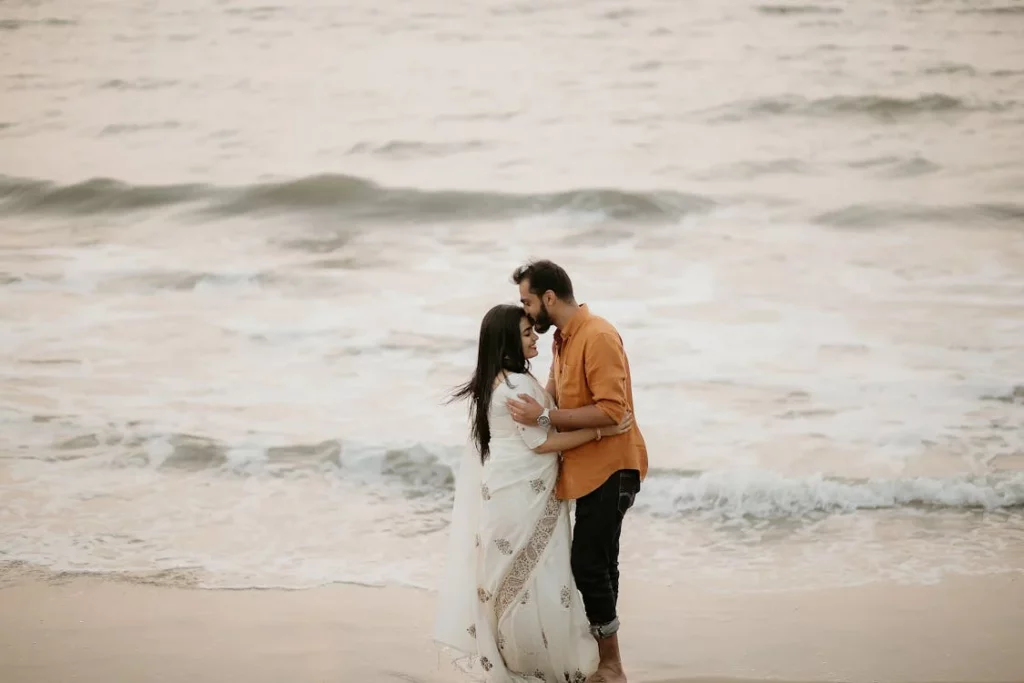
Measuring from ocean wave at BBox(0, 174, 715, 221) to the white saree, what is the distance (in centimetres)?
848

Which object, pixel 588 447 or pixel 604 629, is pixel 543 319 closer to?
pixel 588 447

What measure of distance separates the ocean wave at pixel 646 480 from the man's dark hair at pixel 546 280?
→ 2.36m

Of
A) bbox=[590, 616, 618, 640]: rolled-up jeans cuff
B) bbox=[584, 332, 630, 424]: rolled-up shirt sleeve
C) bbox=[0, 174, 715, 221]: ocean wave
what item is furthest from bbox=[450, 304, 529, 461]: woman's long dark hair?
bbox=[0, 174, 715, 221]: ocean wave

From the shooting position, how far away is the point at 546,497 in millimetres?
3100

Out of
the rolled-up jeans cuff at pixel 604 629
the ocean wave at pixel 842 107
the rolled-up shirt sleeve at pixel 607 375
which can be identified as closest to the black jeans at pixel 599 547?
the rolled-up jeans cuff at pixel 604 629

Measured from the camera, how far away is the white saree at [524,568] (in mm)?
3072

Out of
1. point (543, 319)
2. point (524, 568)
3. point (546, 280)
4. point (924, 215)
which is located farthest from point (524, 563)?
point (924, 215)

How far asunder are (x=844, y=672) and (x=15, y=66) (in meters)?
15.0

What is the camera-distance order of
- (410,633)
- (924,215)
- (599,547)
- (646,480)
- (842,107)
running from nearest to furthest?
(599,547) < (410,633) < (646,480) < (924,215) < (842,107)

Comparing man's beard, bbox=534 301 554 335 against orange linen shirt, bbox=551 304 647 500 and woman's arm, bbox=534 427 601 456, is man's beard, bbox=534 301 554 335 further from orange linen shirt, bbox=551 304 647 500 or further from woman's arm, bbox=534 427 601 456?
woman's arm, bbox=534 427 601 456

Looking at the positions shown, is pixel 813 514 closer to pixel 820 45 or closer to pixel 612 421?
pixel 612 421

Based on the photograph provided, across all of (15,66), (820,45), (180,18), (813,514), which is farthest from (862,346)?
(15,66)

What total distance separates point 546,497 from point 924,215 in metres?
9.00

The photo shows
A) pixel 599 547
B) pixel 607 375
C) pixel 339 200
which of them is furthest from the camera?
pixel 339 200
